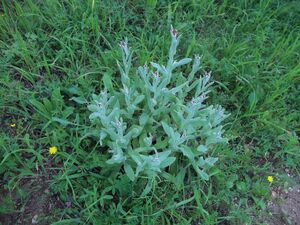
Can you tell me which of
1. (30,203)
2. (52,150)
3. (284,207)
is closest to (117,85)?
(52,150)

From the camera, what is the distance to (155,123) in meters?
2.33

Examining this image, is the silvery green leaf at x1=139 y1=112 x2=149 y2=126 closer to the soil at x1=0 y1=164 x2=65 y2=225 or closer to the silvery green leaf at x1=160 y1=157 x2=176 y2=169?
the silvery green leaf at x1=160 y1=157 x2=176 y2=169

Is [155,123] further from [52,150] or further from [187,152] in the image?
[52,150]

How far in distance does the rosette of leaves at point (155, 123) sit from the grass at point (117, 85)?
13 centimetres

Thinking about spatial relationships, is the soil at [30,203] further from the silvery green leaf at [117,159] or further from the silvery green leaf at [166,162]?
the silvery green leaf at [166,162]

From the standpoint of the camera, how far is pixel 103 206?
7.14ft

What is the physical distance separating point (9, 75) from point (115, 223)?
1195 millimetres

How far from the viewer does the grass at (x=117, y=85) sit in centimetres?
222

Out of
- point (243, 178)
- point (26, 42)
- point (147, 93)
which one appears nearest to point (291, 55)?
point (243, 178)

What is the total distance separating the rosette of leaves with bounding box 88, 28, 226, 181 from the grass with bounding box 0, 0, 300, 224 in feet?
0.42

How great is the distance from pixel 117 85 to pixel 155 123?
37cm

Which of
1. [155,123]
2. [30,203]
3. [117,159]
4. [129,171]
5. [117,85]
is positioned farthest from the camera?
[117,85]

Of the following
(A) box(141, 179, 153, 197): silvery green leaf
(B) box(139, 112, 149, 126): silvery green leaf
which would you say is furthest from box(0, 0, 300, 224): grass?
(B) box(139, 112, 149, 126): silvery green leaf

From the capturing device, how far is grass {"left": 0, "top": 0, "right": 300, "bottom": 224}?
2.22 meters
